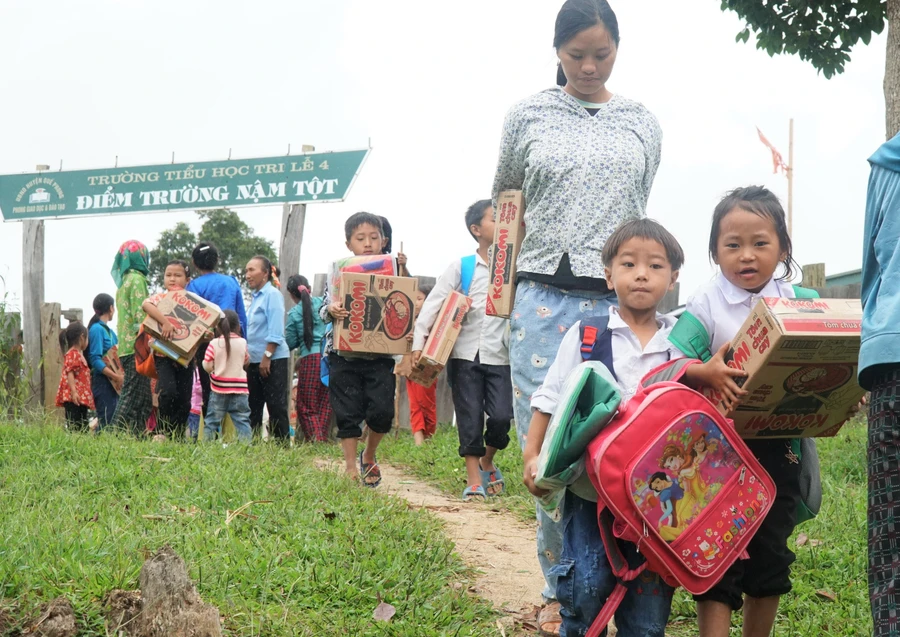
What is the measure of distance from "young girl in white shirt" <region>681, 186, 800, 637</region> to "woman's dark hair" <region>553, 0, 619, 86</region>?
884 millimetres

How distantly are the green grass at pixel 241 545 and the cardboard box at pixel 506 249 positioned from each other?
1102mm

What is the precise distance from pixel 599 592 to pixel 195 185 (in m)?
9.20

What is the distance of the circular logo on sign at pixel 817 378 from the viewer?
9.04ft

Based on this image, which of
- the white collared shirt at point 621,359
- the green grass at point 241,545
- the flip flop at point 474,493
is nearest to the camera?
the white collared shirt at point 621,359

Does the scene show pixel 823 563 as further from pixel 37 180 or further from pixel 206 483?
pixel 37 180

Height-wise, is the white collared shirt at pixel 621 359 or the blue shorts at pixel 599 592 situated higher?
the white collared shirt at pixel 621 359

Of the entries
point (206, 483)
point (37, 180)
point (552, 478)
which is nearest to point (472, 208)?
point (206, 483)

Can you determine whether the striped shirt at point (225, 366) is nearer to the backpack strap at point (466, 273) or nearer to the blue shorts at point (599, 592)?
the backpack strap at point (466, 273)

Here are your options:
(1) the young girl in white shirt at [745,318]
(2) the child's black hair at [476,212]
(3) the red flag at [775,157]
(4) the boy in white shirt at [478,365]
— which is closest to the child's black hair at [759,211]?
(1) the young girl in white shirt at [745,318]

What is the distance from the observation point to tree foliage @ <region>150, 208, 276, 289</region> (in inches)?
968

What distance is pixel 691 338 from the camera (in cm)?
300

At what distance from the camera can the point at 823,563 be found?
448 cm

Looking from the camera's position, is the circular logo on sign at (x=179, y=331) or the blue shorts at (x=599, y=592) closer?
the blue shorts at (x=599, y=592)

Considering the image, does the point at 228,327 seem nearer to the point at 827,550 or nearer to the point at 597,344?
the point at 827,550
